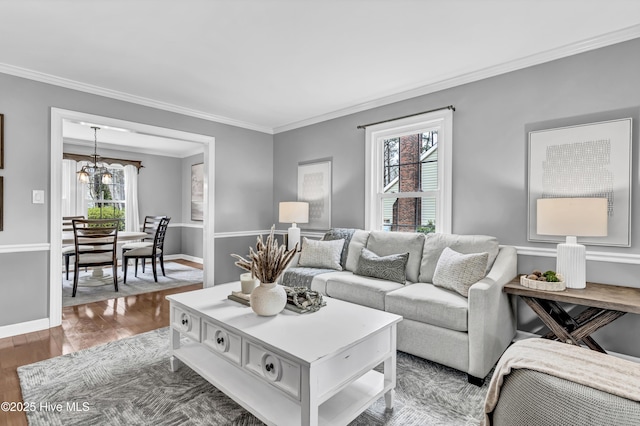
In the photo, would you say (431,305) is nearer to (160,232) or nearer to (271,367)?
(271,367)

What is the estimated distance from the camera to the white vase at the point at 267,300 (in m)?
1.89

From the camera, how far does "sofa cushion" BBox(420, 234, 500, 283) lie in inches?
109

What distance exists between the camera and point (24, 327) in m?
3.07

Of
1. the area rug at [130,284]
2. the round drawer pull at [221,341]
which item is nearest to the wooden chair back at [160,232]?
the area rug at [130,284]

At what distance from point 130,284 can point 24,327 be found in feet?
5.92

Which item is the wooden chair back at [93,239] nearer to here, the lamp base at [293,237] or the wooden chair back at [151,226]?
the wooden chair back at [151,226]

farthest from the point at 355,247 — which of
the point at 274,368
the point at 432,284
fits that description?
the point at 274,368

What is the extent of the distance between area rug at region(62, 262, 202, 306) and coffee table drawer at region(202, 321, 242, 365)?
300 cm

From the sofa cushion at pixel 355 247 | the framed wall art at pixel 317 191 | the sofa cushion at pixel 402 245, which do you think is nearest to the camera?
the sofa cushion at pixel 402 245

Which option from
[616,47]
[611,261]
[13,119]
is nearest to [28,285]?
[13,119]

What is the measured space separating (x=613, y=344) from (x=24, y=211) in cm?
525

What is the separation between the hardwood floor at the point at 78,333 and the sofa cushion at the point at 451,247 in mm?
2680

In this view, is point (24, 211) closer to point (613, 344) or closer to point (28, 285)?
point (28, 285)

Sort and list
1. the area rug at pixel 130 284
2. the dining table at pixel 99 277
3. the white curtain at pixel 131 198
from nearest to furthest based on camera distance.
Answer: the area rug at pixel 130 284 < the dining table at pixel 99 277 < the white curtain at pixel 131 198
